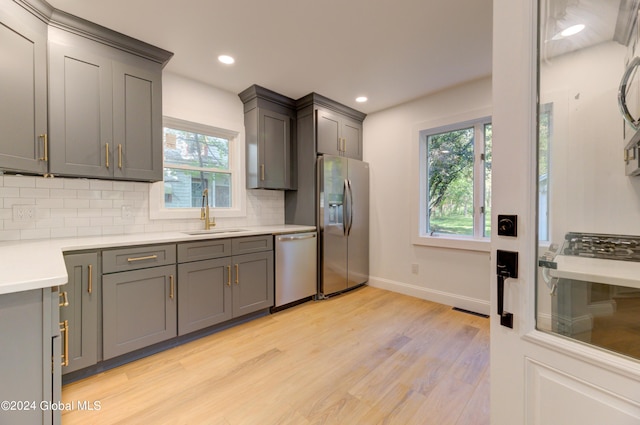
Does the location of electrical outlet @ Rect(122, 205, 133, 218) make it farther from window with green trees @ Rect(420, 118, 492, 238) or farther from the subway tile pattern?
window with green trees @ Rect(420, 118, 492, 238)

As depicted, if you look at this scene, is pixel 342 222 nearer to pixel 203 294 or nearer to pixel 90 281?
pixel 203 294

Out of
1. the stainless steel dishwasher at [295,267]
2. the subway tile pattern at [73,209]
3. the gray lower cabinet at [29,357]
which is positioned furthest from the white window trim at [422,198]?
the gray lower cabinet at [29,357]

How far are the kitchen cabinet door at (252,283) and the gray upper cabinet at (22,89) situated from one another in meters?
1.59

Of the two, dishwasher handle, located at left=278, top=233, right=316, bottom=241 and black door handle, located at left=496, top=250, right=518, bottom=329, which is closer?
black door handle, located at left=496, top=250, right=518, bottom=329

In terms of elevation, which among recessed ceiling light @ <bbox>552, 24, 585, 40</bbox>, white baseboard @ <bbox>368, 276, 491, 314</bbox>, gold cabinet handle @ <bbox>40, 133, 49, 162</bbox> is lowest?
white baseboard @ <bbox>368, 276, 491, 314</bbox>

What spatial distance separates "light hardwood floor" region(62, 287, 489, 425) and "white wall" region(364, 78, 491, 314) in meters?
0.55

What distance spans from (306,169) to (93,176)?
6.97 feet

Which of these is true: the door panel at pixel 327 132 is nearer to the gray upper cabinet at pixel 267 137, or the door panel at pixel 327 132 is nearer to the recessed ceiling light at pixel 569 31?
the gray upper cabinet at pixel 267 137

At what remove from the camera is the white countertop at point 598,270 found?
0.87 metres

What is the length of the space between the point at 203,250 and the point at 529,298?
7.43 feet

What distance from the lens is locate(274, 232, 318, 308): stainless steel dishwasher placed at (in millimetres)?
2941

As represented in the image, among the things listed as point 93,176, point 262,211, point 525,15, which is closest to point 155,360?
point 93,176

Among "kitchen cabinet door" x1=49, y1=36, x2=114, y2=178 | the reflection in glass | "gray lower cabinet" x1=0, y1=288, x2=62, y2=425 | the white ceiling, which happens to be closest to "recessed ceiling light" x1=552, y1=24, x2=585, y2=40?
the reflection in glass

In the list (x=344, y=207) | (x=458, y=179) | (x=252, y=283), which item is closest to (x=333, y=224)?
(x=344, y=207)
